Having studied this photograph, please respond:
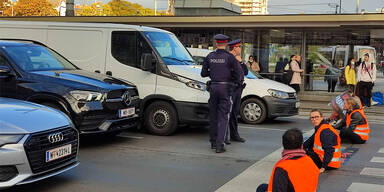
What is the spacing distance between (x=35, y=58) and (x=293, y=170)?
569cm

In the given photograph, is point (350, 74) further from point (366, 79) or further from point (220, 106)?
point (220, 106)

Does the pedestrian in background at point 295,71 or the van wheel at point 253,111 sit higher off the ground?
the pedestrian in background at point 295,71

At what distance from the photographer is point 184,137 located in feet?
31.7

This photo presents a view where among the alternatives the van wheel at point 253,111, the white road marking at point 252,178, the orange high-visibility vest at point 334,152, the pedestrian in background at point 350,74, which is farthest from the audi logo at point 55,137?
the pedestrian in background at point 350,74

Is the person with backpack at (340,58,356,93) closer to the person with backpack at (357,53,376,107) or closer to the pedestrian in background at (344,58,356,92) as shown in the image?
the pedestrian in background at (344,58,356,92)

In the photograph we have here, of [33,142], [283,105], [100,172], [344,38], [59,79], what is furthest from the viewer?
[344,38]

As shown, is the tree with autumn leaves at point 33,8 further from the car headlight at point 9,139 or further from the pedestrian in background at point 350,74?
the car headlight at point 9,139

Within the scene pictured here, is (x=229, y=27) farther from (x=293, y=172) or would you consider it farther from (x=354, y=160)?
(x=293, y=172)

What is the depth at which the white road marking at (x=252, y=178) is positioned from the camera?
19.5 feet

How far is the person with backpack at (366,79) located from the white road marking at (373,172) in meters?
9.54

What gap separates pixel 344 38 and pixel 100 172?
13570 millimetres

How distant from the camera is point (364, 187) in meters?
6.11

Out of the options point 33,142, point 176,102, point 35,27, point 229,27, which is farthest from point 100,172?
point 229,27

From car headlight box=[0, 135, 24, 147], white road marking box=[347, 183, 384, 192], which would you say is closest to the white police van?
white road marking box=[347, 183, 384, 192]
